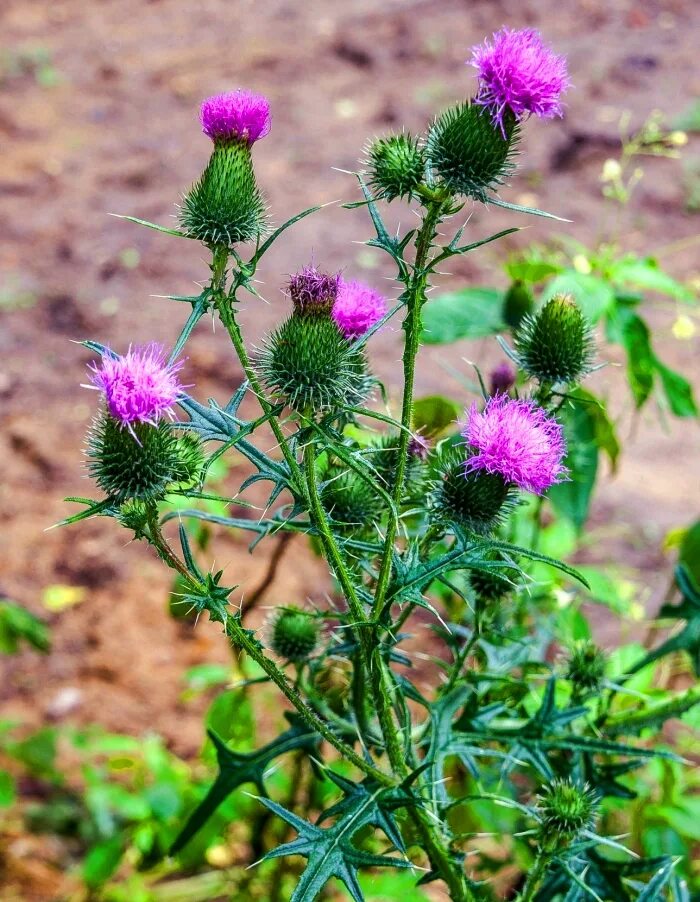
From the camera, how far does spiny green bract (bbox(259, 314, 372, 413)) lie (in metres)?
1.72

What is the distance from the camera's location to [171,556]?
64.9 inches

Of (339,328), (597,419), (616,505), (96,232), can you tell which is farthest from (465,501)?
(96,232)

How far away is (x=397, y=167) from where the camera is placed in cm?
178

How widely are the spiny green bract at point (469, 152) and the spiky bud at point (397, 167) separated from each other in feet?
0.09

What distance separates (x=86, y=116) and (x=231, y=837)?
251 inches

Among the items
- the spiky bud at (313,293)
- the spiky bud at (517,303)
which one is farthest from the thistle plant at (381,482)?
the spiky bud at (517,303)

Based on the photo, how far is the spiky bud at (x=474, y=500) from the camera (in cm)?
181

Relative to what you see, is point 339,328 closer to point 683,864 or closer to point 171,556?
point 171,556

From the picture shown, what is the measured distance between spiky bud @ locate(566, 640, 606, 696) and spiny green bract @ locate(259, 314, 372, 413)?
2.77ft

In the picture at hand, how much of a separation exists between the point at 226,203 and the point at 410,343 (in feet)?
1.50

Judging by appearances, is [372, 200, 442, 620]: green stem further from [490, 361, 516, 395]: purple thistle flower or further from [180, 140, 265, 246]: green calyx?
[490, 361, 516, 395]: purple thistle flower

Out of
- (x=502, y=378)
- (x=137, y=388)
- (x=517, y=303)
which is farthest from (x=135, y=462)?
(x=517, y=303)

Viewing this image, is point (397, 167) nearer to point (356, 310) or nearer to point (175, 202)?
point (356, 310)

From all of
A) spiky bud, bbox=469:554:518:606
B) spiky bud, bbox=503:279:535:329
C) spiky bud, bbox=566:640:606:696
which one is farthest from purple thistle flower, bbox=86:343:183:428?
spiky bud, bbox=503:279:535:329
